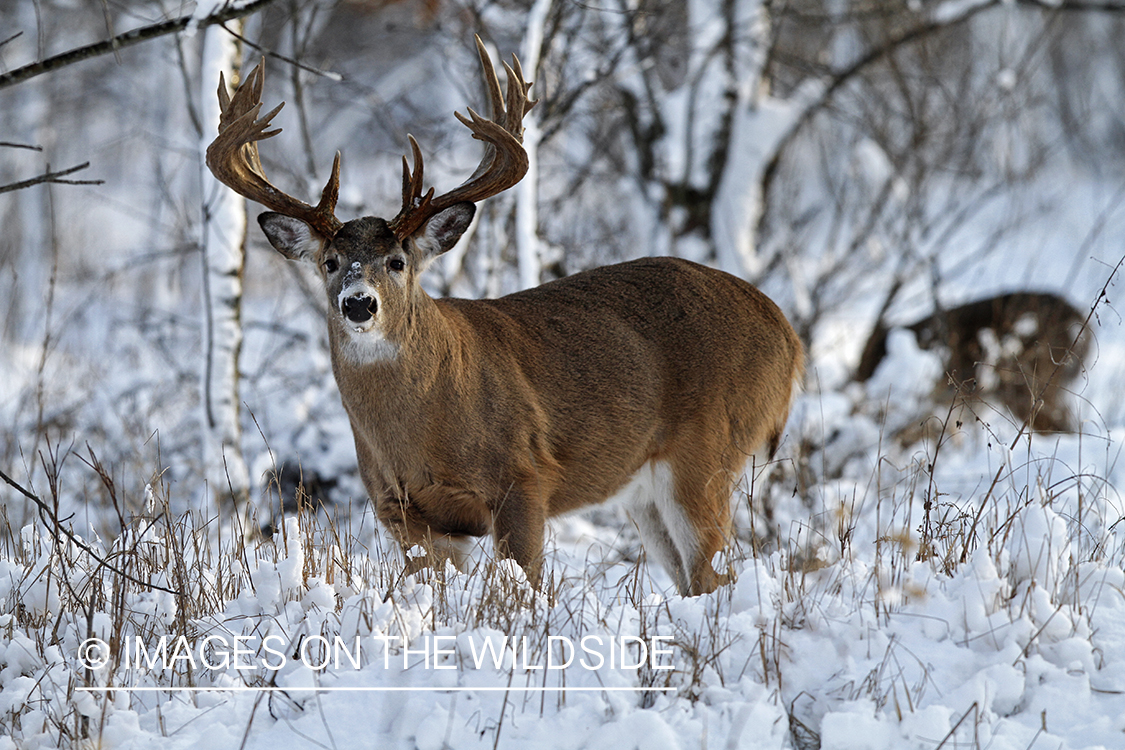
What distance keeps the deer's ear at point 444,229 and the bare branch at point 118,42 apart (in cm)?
124

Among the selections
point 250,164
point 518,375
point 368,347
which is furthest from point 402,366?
point 250,164

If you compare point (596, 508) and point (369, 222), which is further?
point (596, 508)

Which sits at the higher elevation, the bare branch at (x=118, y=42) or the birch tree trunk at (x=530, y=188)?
the birch tree trunk at (x=530, y=188)

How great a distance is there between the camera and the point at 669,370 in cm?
527

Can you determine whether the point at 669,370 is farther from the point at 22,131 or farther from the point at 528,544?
the point at 22,131

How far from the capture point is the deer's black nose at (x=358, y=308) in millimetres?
4445

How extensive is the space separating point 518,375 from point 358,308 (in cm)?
81

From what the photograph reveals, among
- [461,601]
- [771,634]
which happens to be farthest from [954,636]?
[461,601]

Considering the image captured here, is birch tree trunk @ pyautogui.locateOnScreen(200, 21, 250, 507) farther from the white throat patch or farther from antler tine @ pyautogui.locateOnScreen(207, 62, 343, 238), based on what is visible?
the white throat patch

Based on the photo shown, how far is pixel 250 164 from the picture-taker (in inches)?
197

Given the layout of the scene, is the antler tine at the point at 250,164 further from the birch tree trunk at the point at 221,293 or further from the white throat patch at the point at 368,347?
the birch tree trunk at the point at 221,293

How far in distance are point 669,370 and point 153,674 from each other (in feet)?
8.48

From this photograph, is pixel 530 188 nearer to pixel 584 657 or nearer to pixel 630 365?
pixel 630 365

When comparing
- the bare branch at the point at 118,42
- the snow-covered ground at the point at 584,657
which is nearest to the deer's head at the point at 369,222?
the bare branch at the point at 118,42
